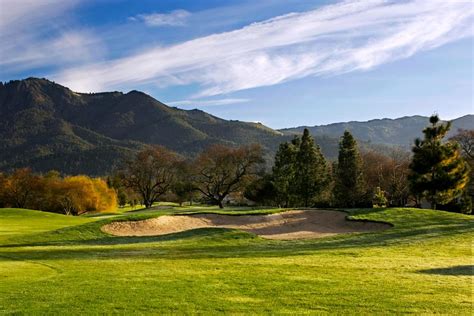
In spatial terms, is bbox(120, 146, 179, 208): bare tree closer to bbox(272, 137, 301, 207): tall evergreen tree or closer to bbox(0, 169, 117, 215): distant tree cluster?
bbox(0, 169, 117, 215): distant tree cluster

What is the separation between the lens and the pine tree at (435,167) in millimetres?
38656

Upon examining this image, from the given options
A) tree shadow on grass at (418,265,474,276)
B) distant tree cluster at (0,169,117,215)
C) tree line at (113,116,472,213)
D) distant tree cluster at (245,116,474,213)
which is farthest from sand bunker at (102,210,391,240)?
distant tree cluster at (0,169,117,215)

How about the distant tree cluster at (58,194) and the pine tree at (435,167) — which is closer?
the pine tree at (435,167)

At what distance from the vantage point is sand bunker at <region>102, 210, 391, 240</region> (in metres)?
28.7

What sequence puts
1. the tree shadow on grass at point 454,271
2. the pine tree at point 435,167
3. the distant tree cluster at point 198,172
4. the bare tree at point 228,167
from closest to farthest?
the tree shadow on grass at point 454,271 < the pine tree at point 435,167 < the bare tree at point 228,167 < the distant tree cluster at point 198,172

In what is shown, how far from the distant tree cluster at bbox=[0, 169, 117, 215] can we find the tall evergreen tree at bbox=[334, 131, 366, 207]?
38.7 metres

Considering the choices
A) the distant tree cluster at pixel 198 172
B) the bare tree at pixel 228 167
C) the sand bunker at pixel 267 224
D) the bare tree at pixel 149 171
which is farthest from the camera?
Answer: the bare tree at pixel 149 171

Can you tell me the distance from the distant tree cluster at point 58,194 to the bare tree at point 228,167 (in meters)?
17.8

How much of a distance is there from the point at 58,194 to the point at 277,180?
36.4m

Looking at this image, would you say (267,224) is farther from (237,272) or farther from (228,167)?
(228,167)

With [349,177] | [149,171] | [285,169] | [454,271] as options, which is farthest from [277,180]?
[454,271]

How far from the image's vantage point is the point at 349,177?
60.2 m

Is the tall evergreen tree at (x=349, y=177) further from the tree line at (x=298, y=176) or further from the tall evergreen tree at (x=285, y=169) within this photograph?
the tall evergreen tree at (x=285, y=169)

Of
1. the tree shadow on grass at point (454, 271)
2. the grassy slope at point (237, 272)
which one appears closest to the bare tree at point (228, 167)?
the grassy slope at point (237, 272)
